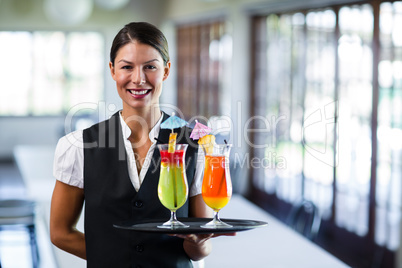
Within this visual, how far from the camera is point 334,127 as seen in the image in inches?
196

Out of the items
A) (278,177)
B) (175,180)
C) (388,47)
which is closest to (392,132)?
(388,47)

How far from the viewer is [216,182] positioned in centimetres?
138

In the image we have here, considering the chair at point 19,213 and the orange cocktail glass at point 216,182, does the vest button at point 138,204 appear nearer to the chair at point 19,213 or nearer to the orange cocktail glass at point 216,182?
the orange cocktail glass at point 216,182

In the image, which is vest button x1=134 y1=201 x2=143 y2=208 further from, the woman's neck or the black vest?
the woman's neck

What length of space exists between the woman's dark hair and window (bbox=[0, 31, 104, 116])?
913 cm

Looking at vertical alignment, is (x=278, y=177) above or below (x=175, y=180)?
below

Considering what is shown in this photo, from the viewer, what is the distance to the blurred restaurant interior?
14.3ft

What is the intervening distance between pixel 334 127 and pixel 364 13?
3.08 ft

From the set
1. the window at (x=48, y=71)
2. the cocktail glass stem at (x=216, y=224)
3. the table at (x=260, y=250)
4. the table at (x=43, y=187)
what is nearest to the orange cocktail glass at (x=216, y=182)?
the cocktail glass stem at (x=216, y=224)

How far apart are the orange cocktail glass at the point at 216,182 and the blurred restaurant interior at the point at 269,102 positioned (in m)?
0.65

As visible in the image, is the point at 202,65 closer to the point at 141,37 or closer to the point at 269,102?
the point at 269,102

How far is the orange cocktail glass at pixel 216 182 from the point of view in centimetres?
137

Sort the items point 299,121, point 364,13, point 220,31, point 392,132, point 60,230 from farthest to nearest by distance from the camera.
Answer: point 220,31
point 299,121
point 364,13
point 392,132
point 60,230

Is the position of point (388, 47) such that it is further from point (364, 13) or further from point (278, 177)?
point (278, 177)
